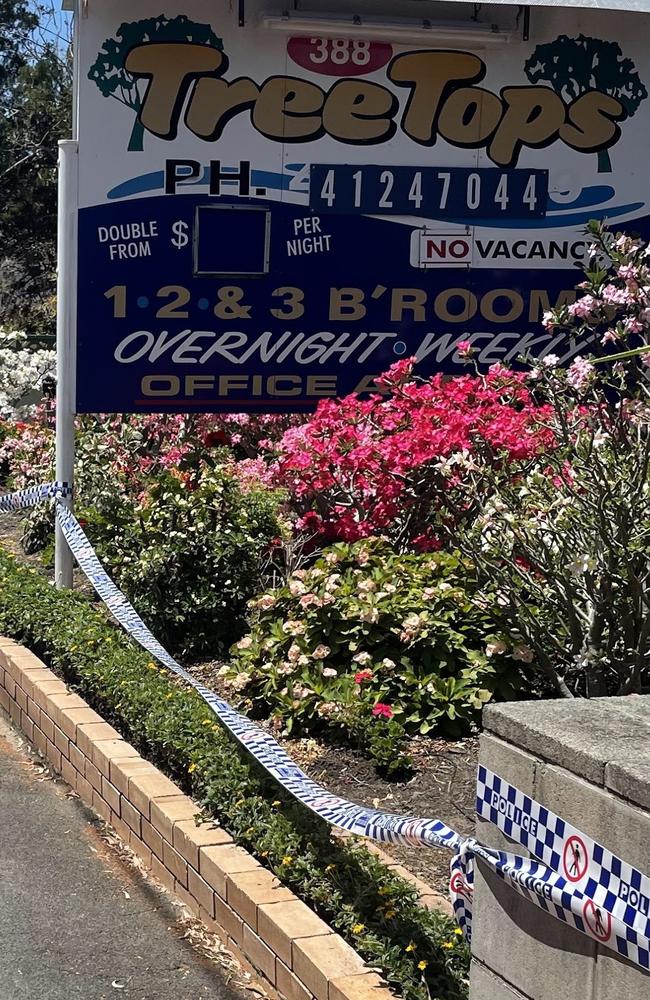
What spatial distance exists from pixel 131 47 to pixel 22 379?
6.17m

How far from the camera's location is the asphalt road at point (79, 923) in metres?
3.74

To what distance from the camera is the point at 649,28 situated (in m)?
8.00

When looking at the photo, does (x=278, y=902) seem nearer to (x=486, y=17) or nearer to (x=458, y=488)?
(x=458, y=488)

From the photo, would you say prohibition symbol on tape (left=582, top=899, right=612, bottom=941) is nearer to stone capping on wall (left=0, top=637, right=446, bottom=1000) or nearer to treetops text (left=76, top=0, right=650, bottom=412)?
stone capping on wall (left=0, top=637, right=446, bottom=1000)

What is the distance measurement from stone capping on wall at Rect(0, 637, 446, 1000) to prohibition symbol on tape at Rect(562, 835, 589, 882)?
0.96 metres

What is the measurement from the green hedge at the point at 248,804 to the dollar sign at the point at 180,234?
224cm

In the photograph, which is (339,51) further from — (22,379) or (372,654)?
(22,379)

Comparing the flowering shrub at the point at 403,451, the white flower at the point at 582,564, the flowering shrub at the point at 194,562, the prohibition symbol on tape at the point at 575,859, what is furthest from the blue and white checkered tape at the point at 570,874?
the flowering shrub at the point at 194,562

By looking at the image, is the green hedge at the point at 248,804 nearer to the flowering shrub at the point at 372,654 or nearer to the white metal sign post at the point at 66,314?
the flowering shrub at the point at 372,654

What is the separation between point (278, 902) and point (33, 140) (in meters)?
30.3

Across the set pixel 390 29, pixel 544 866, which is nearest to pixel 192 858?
pixel 544 866

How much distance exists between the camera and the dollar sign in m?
7.49

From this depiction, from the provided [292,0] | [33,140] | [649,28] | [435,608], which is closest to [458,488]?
[435,608]

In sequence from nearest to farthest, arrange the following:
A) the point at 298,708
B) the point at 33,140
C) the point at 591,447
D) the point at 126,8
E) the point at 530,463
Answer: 1. the point at 591,447
2. the point at 298,708
3. the point at 530,463
4. the point at 126,8
5. the point at 33,140
